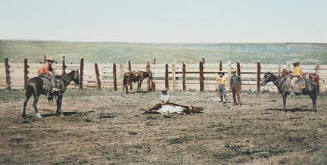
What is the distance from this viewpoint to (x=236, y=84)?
12.4m

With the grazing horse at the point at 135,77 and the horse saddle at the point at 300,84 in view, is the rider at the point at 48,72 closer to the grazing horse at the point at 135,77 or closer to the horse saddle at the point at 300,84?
the grazing horse at the point at 135,77

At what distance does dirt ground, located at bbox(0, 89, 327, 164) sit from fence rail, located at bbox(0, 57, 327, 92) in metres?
0.81

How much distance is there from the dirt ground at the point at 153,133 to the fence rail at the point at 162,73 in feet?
2.64

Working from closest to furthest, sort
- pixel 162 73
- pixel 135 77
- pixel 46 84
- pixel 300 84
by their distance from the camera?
pixel 46 84 < pixel 300 84 < pixel 162 73 < pixel 135 77

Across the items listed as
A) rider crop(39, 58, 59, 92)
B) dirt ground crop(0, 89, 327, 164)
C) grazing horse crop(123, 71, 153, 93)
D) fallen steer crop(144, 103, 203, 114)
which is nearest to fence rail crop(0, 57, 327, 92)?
grazing horse crop(123, 71, 153, 93)

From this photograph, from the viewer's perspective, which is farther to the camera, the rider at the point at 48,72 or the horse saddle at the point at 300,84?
the horse saddle at the point at 300,84

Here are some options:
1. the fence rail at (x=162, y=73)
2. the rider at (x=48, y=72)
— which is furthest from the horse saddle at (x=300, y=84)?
the rider at (x=48, y=72)

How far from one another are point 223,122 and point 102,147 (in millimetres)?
3389

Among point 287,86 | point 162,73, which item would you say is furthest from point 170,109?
point 162,73

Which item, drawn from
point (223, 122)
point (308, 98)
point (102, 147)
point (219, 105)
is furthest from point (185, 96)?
point (102, 147)

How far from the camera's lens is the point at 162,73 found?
14.0 m

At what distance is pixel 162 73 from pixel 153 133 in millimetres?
5638

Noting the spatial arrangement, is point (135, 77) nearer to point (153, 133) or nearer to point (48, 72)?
point (48, 72)

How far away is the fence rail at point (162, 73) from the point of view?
11359 millimetres
